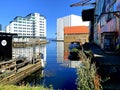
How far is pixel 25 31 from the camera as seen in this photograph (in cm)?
15925

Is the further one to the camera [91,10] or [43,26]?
[43,26]

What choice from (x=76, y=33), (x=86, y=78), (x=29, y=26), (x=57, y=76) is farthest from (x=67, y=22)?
(x=86, y=78)

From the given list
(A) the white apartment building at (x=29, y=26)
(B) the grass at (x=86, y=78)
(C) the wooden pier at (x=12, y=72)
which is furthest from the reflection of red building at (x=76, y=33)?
(B) the grass at (x=86, y=78)

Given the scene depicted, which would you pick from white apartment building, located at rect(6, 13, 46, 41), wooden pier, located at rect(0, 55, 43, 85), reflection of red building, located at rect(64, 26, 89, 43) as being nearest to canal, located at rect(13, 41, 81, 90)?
wooden pier, located at rect(0, 55, 43, 85)

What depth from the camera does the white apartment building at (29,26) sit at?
15338 centimetres

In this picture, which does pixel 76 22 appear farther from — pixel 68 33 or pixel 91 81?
pixel 91 81

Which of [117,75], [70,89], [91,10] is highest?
[91,10]

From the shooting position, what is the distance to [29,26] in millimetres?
161125

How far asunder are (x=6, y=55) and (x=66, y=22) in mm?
142444

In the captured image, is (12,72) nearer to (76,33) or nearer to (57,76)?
(57,76)

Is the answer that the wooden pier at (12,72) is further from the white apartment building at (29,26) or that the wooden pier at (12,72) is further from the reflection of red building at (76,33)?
the white apartment building at (29,26)

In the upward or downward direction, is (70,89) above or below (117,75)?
below

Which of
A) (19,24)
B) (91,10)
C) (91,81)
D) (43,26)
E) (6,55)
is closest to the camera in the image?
(91,81)

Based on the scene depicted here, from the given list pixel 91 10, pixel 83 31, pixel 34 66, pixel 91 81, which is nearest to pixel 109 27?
pixel 34 66
